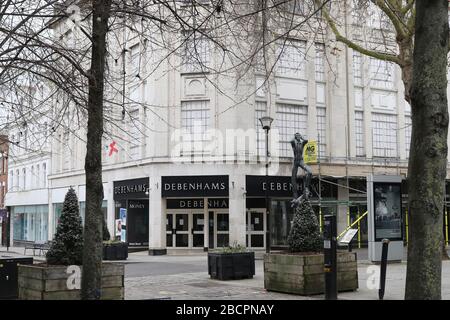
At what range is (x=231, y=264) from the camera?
1577 centimetres

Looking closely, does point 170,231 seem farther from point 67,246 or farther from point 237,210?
point 67,246

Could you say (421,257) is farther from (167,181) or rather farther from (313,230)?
(167,181)

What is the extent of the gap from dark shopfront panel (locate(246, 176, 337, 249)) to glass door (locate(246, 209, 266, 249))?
15.5 inches

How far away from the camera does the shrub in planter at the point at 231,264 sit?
1570 cm

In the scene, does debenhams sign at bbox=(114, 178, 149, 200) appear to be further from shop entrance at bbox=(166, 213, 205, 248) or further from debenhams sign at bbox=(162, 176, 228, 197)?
shop entrance at bbox=(166, 213, 205, 248)

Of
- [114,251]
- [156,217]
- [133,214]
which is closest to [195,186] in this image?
[156,217]

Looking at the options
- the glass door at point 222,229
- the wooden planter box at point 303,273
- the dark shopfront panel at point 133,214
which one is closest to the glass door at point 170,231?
the dark shopfront panel at point 133,214

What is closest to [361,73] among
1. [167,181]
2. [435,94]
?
[167,181]

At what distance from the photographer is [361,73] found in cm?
3409

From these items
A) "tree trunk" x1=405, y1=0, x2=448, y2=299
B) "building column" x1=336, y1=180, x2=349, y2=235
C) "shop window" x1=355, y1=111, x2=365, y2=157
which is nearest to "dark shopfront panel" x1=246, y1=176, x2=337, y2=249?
"building column" x1=336, y1=180, x2=349, y2=235

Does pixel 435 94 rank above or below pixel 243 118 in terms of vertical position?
below

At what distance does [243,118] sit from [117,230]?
995 cm

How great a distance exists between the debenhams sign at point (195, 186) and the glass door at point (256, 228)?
2.33m

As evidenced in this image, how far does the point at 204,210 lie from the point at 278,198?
13.4ft
